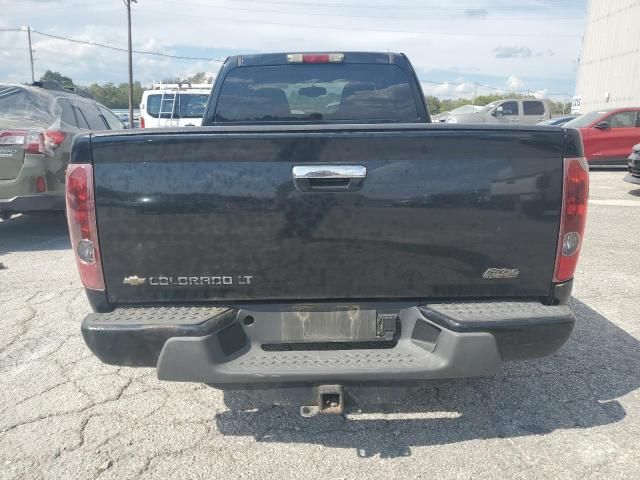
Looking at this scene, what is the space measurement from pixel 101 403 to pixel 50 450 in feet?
1.51

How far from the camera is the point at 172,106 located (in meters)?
15.1

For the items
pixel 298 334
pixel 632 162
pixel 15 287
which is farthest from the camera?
pixel 632 162

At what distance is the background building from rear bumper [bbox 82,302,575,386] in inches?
1093

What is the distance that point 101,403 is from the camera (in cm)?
304

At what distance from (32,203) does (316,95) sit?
394 cm

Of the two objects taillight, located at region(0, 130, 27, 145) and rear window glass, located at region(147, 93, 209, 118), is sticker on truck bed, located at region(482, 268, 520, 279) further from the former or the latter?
rear window glass, located at region(147, 93, 209, 118)

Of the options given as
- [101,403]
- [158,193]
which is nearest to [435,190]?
[158,193]

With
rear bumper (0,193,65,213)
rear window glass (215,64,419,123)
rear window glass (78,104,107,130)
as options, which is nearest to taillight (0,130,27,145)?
rear bumper (0,193,65,213)

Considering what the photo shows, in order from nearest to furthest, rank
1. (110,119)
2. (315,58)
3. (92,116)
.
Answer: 1. (315,58)
2. (92,116)
3. (110,119)

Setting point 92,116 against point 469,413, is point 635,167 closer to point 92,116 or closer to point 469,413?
point 469,413

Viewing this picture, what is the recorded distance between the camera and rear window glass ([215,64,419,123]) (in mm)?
4137

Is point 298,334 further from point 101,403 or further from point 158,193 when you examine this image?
point 101,403

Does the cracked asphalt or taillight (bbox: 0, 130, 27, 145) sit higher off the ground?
taillight (bbox: 0, 130, 27, 145)

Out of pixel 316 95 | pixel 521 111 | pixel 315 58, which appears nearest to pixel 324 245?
pixel 316 95
